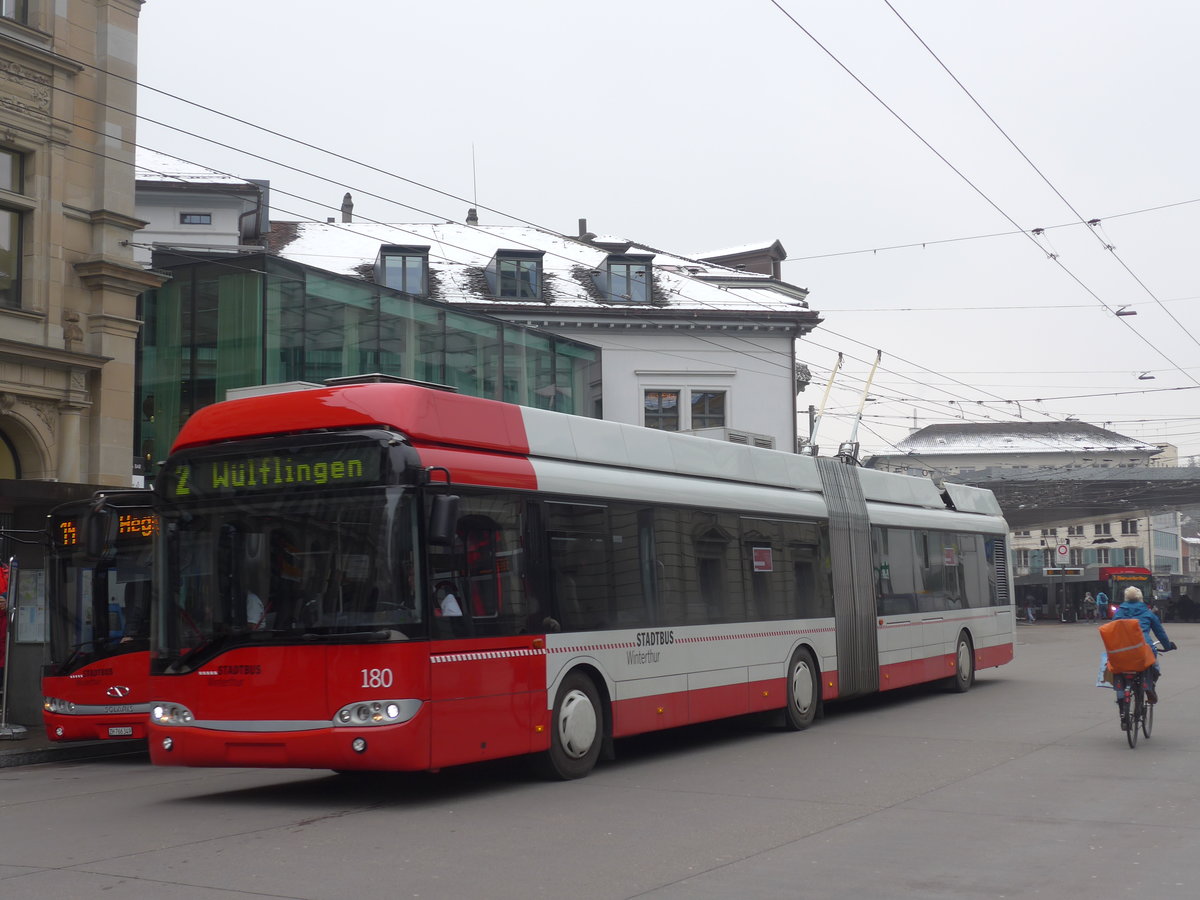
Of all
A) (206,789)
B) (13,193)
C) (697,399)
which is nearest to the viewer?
(206,789)

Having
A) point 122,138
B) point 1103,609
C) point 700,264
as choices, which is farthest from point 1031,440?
point 122,138

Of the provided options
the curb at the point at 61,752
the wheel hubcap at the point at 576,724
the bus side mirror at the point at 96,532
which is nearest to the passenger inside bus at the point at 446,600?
the wheel hubcap at the point at 576,724

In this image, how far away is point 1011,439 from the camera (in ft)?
414

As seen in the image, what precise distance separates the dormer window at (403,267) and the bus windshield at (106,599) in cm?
2602

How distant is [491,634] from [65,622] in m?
6.69

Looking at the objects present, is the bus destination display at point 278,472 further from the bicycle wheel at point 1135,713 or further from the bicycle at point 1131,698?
the bicycle wheel at point 1135,713

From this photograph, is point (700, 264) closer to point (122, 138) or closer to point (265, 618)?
point (122, 138)

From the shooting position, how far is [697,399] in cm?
4422

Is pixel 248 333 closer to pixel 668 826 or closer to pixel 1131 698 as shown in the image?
pixel 1131 698

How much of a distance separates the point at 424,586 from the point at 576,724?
8.05 ft

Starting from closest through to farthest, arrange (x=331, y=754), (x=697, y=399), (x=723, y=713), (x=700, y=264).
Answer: (x=331, y=754), (x=723, y=713), (x=697, y=399), (x=700, y=264)

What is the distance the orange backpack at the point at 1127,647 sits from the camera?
541 inches

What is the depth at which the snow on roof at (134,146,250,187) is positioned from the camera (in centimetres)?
3983

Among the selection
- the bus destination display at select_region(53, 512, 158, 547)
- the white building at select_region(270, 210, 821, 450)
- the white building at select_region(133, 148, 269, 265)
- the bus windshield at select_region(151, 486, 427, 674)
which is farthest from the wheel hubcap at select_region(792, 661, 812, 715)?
the white building at select_region(133, 148, 269, 265)
